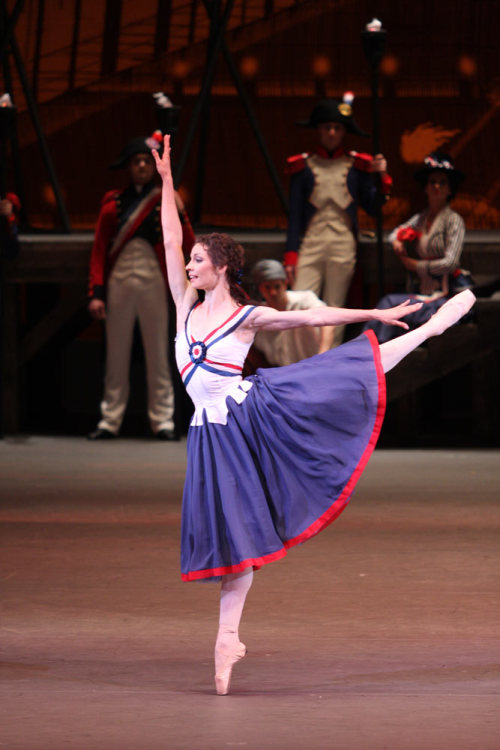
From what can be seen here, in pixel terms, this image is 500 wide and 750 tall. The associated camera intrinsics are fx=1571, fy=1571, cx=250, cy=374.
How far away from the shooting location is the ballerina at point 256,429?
4.96 meters

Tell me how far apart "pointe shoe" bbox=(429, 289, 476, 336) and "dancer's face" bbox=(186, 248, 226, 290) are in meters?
0.72

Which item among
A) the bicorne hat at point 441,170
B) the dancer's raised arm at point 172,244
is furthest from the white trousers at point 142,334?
the dancer's raised arm at point 172,244

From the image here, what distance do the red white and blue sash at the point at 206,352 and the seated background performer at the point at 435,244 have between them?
561cm

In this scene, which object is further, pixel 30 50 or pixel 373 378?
pixel 30 50

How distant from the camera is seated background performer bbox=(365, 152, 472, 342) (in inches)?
424

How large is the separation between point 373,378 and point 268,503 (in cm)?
55

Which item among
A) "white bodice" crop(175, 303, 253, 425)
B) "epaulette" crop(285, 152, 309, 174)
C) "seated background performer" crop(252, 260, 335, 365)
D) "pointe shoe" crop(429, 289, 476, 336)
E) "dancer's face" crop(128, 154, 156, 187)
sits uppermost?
"pointe shoe" crop(429, 289, 476, 336)

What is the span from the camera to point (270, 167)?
12.8 metres

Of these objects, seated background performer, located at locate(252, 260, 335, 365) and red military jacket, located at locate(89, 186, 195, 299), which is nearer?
seated background performer, located at locate(252, 260, 335, 365)

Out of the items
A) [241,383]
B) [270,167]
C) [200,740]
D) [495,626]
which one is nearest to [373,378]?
[241,383]

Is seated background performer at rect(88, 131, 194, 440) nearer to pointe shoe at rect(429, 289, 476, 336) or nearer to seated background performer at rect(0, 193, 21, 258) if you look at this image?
seated background performer at rect(0, 193, 21, 258)

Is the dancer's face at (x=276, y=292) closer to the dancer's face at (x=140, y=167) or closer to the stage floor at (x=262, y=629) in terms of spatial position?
the stage floor at (x=262, y=629)

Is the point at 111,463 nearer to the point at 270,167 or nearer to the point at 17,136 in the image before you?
the point at 270,167

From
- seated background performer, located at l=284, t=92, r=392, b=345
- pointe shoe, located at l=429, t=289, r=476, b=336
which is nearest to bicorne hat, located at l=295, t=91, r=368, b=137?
seated background performer, located at l=284, t=92, r=392, b=345
